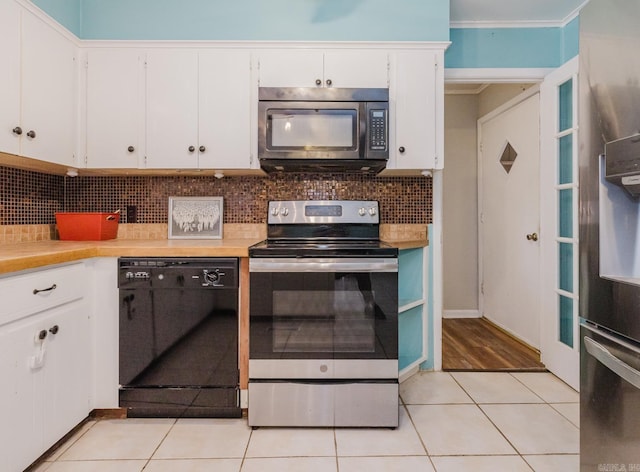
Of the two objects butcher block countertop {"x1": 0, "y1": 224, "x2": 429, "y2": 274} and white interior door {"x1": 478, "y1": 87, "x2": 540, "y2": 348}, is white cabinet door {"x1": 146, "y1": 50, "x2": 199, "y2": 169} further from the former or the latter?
white interior door {"x1": 478, "y1": 87, "x2": 540, "y2": 348}

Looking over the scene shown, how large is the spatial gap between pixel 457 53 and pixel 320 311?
206 centimetres

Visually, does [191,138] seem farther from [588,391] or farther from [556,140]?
[556,140]

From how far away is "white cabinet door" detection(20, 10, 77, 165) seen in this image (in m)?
1.84

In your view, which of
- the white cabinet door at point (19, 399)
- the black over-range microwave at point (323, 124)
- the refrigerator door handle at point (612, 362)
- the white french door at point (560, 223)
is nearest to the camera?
the refrigerator door handle at point (612, 362)

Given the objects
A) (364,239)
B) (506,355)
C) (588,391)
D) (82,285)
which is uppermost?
(364,239)

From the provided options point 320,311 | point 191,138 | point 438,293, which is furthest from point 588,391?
point 191,138

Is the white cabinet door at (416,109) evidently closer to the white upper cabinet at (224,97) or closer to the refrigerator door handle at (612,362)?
the white upper cabinet at (224,97)

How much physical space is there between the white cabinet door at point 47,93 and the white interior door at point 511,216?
10.1ft

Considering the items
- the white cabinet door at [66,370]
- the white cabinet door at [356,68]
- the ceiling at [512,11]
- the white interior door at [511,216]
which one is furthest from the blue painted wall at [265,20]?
the white cabinet door at [66,370]

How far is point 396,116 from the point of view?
7.37 ft

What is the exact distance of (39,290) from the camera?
1.54 meters

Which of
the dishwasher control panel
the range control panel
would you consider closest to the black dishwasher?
the dishwasher control panel

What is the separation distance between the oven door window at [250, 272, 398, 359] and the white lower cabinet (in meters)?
0.82

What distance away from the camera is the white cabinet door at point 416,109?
225 centimetres
